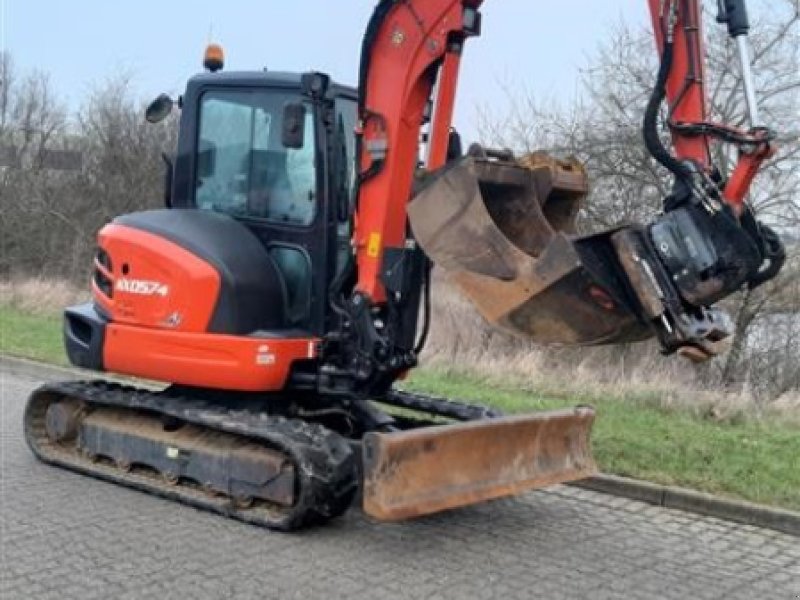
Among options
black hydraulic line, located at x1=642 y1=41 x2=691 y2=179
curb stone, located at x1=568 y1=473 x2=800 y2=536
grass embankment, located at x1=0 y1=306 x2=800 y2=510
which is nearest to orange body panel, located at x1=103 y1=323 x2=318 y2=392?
curb stone, located at x1=568 y1=473 x2=800 y2=536

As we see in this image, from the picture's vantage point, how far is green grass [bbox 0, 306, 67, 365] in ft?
40.2


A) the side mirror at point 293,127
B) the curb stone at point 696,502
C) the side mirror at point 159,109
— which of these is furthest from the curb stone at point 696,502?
the side mirror at point 159,109

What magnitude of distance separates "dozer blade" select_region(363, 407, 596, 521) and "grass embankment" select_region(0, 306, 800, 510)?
87cm

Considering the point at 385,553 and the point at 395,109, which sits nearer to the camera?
the point at 385,553

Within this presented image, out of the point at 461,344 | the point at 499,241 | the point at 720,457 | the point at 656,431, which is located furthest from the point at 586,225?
the point at 499,241

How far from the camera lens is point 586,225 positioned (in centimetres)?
1449

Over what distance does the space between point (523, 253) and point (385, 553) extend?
174cm

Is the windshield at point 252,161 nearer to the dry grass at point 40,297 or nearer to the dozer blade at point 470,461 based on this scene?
the dozer blade at point 470,461

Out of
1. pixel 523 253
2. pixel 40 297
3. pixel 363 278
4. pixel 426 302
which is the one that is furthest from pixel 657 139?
pixel 40 297

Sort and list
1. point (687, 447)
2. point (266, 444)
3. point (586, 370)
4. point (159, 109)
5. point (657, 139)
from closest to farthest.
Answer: point (657, 139) < point (266, 444) < point (159, 109) < point (687, 447) < point (586, 370)

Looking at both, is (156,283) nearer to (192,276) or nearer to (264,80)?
(192,276)

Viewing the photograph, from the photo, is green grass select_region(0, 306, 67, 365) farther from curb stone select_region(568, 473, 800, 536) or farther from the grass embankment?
curb stone select_region(568, 473, 800, 536)

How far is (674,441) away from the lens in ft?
26.0

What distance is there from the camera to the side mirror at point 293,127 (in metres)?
6.01
